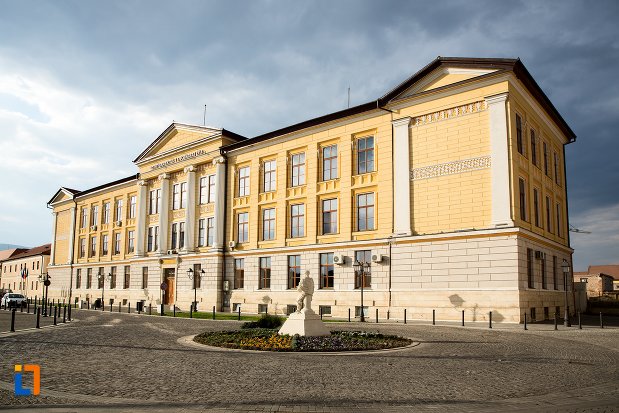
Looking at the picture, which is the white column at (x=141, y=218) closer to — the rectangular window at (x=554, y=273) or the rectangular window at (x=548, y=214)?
the rectangular window at (x=548, y=214)

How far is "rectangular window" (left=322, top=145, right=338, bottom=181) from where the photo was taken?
36844mm

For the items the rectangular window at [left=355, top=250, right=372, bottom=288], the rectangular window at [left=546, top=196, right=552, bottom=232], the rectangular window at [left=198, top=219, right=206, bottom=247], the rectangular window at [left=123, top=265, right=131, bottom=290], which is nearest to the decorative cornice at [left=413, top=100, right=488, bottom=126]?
the rectangular window at [left=355, top=250, right=372, bottom=288]

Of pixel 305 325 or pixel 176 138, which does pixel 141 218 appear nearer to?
pixel 176 138

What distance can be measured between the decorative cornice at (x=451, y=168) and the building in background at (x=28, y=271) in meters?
61.2

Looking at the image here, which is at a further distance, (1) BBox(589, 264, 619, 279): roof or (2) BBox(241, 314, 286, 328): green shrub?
(1) BBox(589, 264, 619, 279): roof

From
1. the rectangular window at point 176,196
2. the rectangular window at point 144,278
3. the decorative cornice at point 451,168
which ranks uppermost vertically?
the rectangular window at point 176,196

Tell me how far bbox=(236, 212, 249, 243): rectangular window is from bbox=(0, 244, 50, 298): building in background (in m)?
43.3

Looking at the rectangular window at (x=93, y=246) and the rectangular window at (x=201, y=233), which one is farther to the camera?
the rectangular window at (x=93, y=246)

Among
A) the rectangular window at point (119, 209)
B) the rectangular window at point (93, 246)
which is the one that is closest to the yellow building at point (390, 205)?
the rectangular window at point (119, 209)

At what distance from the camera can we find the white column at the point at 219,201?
143 ft

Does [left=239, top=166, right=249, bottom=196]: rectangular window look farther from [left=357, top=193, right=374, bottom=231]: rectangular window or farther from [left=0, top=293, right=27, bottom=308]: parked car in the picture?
[left=0, top=293, right=27, bottom=308]: parked car

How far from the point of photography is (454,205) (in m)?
29.5

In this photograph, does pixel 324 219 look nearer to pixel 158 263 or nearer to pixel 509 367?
pixel 158 263

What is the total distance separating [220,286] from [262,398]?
114 ft
